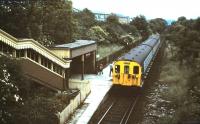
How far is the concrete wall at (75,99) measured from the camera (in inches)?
839

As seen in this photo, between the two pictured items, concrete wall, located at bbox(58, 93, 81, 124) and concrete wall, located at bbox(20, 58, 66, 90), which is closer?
concrete wall, located at bbox(58, 93, 81, 124)

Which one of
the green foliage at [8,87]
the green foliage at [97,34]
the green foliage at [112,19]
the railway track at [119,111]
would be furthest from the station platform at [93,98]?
the green foliage at [112,19]

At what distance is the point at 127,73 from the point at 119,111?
14.4 feet

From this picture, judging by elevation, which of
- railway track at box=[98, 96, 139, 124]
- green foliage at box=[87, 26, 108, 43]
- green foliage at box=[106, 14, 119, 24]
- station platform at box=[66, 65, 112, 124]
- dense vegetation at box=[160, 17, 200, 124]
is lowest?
railway track at box=[98, 96, 139, 124]

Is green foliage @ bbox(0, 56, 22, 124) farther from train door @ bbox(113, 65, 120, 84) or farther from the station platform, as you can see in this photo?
train door @ bbox(113, 65, 120, 84)

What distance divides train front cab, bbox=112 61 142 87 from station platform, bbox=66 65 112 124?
1.65 meters

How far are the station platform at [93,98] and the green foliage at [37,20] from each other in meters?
5.36

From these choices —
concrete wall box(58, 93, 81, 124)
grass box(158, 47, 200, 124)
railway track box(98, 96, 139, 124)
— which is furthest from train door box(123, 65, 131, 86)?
concrete wall box(58, 93, 81, 124)

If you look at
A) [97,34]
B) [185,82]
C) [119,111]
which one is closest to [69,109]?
[119,111]

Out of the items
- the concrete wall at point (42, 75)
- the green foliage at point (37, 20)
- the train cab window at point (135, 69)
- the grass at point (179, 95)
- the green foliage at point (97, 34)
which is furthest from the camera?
the green foliage at point (97, 34)

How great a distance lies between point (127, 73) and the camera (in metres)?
28.6

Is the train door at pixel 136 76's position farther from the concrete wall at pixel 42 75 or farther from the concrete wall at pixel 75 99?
the concrete wall at pixel 42 75

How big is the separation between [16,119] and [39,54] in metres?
6.98

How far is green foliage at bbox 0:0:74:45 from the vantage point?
26859 mm
